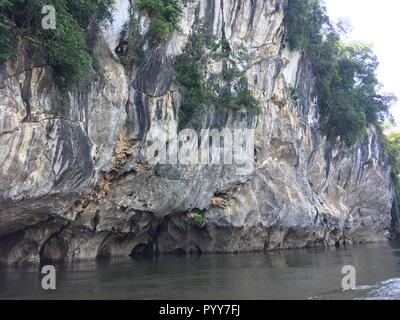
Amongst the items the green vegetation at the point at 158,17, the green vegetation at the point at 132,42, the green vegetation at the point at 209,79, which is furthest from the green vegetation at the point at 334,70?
the green vegetation at the point at 132,42

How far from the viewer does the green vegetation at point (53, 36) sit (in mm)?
11377

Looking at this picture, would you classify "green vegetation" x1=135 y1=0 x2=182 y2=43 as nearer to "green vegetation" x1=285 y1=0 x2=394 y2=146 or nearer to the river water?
the river water

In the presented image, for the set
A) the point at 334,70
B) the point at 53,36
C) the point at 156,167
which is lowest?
the point at 156,167

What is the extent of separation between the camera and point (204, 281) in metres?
13.9

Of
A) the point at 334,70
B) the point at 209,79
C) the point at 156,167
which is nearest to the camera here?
the point at 156,167

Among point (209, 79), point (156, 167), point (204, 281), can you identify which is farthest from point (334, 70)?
point (204, 281)

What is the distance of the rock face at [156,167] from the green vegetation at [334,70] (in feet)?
3.60

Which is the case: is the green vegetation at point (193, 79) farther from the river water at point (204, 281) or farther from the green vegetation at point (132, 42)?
the river water at point (204, 281)

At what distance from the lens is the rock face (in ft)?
42.2

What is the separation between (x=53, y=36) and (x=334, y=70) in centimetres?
2234

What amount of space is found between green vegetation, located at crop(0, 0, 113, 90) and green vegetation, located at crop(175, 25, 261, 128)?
5844 millimetres

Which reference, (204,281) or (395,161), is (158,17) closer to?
(204,281)
